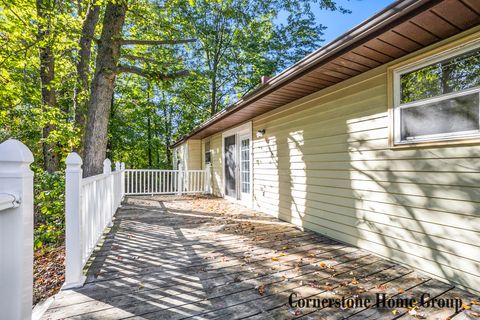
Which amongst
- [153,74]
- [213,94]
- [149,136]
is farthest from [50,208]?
[149,136]

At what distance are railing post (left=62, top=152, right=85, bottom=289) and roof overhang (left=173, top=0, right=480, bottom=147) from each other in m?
2.90

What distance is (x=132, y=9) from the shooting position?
567cm

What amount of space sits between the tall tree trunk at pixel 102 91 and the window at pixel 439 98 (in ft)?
16.8

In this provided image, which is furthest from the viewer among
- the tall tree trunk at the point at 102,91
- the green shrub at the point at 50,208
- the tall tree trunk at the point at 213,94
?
the tall tree trunk at the point at 213,94

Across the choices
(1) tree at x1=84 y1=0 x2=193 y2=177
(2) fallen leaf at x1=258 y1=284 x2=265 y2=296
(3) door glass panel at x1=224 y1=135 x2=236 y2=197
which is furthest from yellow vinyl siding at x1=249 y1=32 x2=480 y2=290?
(1) tree at x1=84 y1=0 x2=193 y2=177

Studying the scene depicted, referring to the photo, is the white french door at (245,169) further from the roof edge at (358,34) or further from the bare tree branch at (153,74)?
the roof edge at (358,34)

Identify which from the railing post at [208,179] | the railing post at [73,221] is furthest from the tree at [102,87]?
the railing post at [208,179]

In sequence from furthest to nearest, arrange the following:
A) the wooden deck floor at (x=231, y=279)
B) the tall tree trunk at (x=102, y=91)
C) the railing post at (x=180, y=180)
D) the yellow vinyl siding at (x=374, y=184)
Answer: the railing post at (x=180, y=180), the tall tree trunk at (x=102, y=91), the yellow vinyl siding at (x=374, y=184), the wooden deck floor at (x=231, y=279)

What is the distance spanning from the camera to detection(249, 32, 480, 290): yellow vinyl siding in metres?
2.34

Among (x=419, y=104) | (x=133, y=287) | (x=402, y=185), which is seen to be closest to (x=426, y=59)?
(x=419, y=104)

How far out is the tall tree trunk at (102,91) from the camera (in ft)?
16.3

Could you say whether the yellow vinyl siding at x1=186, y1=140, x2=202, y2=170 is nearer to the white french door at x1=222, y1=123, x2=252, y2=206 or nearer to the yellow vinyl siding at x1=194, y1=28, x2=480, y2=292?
the white french door at x1=222, y1=123, x2=252, y2=206

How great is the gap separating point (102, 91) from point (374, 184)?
523 cm

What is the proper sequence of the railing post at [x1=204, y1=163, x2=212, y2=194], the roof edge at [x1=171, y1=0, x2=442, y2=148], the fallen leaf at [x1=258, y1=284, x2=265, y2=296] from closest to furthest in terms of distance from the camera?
the roof edge at [x1=171, y1=0, x2=442, y2=148], the fallen leaf at [x1=258, y1=284, x2=265, y2=296], the railing post at [x1=204, y1=163, x2=212, y2=194]
